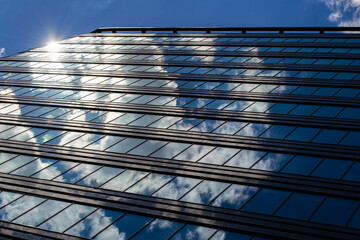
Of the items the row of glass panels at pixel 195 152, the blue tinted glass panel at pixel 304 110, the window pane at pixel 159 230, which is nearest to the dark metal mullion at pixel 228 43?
the blue tinted glass panel at pixel 304 110

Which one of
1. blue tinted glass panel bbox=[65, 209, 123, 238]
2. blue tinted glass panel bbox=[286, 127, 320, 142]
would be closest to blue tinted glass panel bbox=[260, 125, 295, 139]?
blue tinted glass panel bbox=[286, 127, 320, 142]

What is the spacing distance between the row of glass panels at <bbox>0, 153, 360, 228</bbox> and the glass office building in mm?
92

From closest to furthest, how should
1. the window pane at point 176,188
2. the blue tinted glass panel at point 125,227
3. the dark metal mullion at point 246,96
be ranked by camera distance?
the blue tinted glass panel at point 125,227 → the window pane at point 176,188 → the dark metal mullion at point 246,96

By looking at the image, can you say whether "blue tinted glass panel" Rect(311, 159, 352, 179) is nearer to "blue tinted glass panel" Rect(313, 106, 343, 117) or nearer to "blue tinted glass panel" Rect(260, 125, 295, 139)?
"blue tinted glass panel" Rect(260, 125, 295, 139)

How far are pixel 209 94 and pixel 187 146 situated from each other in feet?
30.1

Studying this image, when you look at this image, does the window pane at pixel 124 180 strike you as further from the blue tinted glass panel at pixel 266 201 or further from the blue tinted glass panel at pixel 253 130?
the blue tinted glass panel at pixel 253 130

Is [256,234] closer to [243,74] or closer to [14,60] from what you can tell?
[243,74]

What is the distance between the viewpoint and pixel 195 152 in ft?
97.0

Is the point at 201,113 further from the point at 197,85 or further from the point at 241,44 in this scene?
the point at 241,44

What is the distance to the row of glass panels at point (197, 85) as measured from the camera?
36812 mm

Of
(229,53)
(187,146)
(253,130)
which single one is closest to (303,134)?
(253,130)

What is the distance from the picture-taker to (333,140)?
2900cm

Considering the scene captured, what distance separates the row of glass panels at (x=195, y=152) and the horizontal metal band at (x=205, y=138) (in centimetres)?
42

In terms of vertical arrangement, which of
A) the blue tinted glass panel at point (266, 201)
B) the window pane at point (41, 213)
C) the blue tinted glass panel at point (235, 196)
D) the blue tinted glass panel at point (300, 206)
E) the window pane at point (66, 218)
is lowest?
the blue tinted glass panel at point (300, 206)
